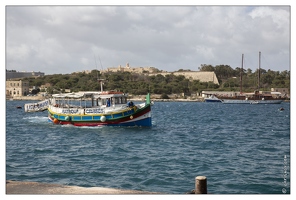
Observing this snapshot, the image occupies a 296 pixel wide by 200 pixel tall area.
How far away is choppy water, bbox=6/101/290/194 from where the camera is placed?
12.8m

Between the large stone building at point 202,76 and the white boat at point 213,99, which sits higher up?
the large stone building at point 202,76

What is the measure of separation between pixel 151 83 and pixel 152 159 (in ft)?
318

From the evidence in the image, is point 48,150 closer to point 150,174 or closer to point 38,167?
point 38,167

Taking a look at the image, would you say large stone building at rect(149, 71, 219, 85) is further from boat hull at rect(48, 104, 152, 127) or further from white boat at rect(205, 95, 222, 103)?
boat hull at rect(48, 104, 152, 127)

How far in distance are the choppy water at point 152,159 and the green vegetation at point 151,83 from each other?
54.7m

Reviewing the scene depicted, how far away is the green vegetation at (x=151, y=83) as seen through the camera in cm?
9044

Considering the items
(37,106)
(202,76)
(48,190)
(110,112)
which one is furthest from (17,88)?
(48,190)

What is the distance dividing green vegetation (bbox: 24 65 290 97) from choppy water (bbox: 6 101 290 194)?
54689mm

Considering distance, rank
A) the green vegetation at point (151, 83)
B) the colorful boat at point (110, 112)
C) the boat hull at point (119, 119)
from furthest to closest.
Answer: the green vegetation at point (151, 83), the boat hull at point (119, 119), the colorful boat at point (110, 112)

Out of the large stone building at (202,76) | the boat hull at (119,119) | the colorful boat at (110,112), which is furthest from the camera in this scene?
the large stone building at (202,76)

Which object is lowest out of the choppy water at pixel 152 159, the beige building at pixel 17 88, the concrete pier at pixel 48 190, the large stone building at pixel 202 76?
the choppy water at pixel 152 159

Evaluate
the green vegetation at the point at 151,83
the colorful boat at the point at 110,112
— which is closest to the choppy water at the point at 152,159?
the colorful boat at the point at 110,112

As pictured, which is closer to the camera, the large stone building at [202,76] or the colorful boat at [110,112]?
the colorful boat at [110,112]

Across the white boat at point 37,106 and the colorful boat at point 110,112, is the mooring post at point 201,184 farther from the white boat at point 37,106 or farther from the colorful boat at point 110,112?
the white boat at point 37,106
